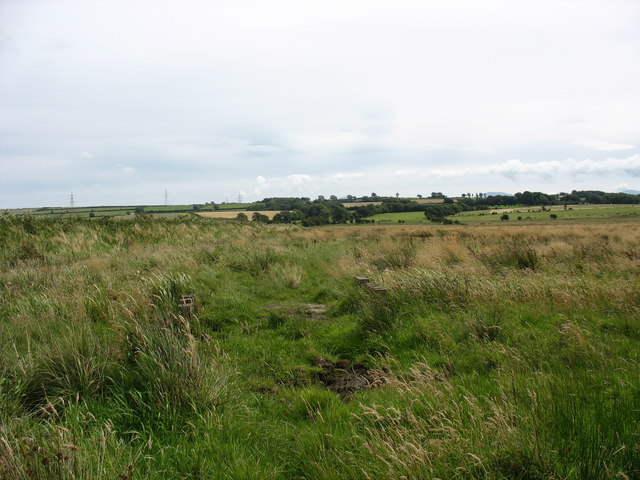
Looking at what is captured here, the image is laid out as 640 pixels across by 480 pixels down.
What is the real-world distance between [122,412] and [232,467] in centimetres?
139

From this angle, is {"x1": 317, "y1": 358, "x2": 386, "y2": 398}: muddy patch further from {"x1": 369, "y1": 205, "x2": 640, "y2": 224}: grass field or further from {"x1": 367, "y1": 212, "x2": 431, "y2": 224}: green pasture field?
{"x1": 367, "y1": 212, "x2": 431, "y2": 224}: green pasture field

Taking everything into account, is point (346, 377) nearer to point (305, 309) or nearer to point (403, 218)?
point (305, 309)

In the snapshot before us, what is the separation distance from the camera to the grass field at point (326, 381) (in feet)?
7.91

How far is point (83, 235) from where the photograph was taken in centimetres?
1698

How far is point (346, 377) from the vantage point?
4.77 m

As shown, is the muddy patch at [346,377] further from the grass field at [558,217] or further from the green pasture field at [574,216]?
the green pasture field at [574,216]

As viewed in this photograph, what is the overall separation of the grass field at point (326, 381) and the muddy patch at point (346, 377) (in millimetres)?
38

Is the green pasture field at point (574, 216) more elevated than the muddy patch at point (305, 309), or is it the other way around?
the green pasture field at point (574, 216)

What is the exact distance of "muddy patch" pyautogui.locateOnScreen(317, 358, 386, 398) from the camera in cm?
432

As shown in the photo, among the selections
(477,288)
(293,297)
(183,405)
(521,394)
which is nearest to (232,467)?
(183,405)

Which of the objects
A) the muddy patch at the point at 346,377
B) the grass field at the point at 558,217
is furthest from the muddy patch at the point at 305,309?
the grass field at the point at 558,217

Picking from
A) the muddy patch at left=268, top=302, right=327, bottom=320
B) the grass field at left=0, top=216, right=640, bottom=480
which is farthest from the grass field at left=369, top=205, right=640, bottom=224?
the muddy patch at left=268, top=302, right=327, bottom=320

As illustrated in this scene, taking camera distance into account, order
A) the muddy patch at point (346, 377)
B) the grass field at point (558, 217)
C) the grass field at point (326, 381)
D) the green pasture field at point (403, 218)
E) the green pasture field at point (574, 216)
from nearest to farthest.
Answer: the grass field at point (326, 381)
the muddy patch at point (346, 377)
the green pasture field at point (574, 216)
the grass field at point (558, 217)
the green pasture field at point (403, 218)

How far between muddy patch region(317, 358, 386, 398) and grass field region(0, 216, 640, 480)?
0.04m
